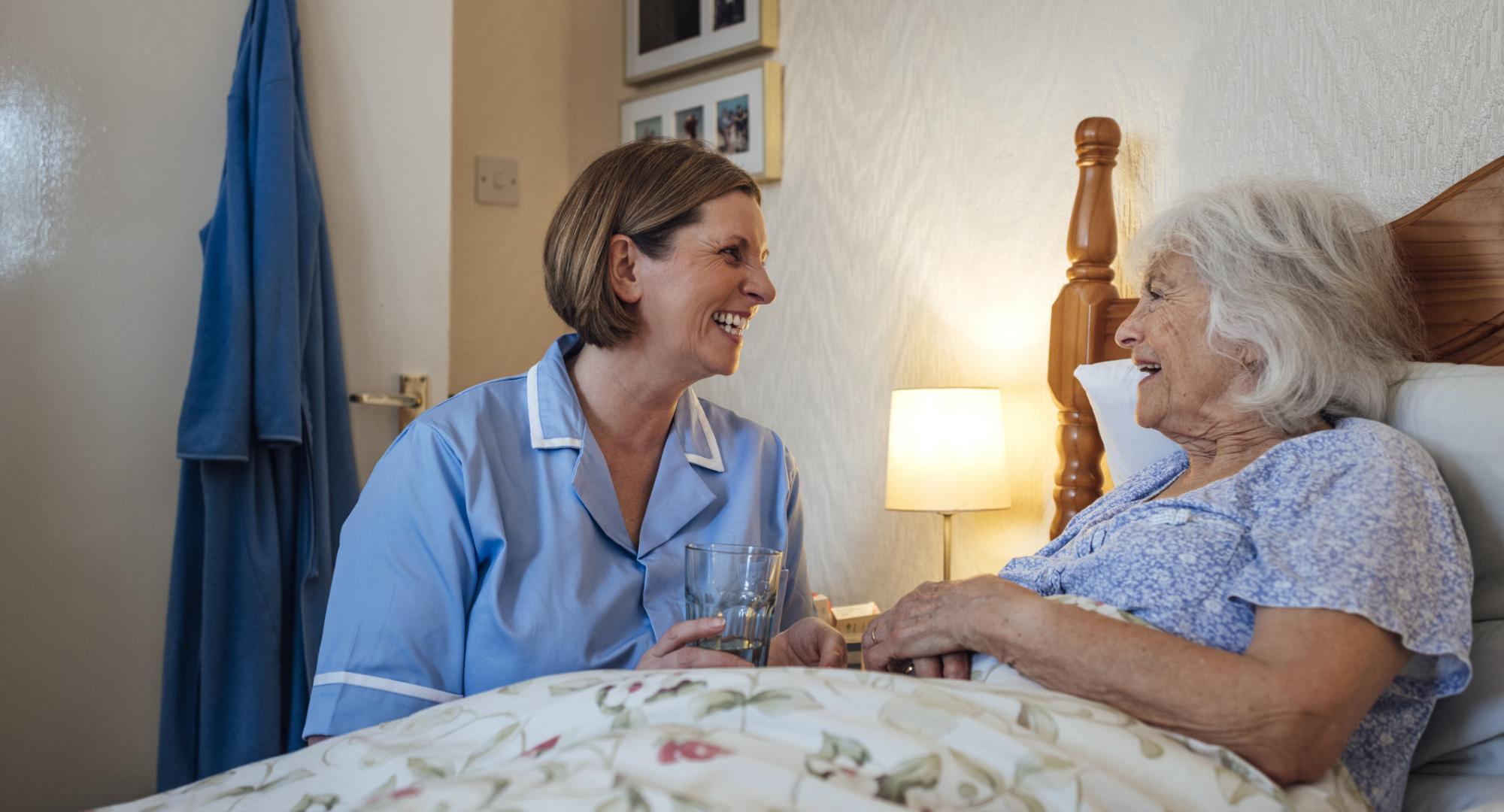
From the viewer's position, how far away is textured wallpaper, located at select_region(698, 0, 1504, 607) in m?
1.67

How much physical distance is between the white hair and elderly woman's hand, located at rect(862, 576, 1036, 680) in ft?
1.25

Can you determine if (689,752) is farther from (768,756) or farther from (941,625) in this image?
(941,625)

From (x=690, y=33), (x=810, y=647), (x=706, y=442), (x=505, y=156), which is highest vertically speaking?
(x=690, y=33)

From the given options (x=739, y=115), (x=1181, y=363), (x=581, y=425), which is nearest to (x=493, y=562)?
(x=581, y=425)

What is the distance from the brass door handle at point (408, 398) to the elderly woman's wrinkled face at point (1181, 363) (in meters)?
1.38

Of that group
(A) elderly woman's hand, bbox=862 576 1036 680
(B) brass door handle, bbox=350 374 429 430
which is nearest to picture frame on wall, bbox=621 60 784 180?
(B) brass door handle, bbox=350 374 429 430

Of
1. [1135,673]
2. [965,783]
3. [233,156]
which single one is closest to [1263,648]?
[1135,673]

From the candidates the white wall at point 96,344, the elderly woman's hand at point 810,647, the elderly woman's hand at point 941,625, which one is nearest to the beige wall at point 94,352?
the white wall at point 96,344

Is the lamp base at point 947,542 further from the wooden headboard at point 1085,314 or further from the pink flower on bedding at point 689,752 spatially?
the pink flower on bedding at point 689,752

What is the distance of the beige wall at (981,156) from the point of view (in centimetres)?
168

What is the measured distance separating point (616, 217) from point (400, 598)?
0.55 m

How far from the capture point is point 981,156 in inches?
90.0

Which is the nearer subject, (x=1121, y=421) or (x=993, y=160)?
(x=1121, y=421)

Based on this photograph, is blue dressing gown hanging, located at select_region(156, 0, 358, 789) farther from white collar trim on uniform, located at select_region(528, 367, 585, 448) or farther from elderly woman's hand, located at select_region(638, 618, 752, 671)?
elderly woman's hand, located at select_region(638, 618, 752, 671)
